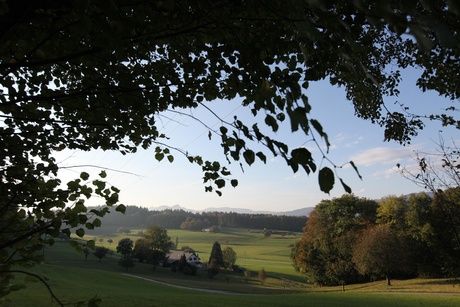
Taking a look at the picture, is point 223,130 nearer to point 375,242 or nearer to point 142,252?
point 375,242

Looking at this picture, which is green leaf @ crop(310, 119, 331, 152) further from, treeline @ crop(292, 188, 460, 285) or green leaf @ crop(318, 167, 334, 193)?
treeline @ crop(292, 188, 460, 285)

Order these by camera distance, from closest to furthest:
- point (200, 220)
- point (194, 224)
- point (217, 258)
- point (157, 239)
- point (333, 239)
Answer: point (333, 239) < point (157, 239) < point (217, 258) < point (194, 224) < point (200, 220)

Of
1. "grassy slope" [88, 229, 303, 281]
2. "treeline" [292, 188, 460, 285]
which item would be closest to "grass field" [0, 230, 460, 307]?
"grassy slope" [88, 229, 303, 281]

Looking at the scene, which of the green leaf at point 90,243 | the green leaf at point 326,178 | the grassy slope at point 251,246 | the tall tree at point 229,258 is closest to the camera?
the green leaf at point 326,178

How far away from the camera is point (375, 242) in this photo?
5269 centimetres

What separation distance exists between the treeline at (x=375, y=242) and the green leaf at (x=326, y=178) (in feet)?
169

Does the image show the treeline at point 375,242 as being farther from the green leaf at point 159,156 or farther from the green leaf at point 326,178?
the green leaf at point 326,178

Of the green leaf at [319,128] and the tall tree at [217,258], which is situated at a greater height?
the green leaf at [319,128]

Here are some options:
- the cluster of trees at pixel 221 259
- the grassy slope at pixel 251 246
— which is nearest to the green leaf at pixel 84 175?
the grassy slope at pixel 251 246

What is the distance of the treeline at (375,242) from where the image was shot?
52688 millimetres

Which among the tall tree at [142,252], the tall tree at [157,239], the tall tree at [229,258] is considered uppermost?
the tall tree at [157,239]

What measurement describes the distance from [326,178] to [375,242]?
2190 inches

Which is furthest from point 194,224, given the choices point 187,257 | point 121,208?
point 121,208

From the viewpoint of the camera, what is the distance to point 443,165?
6.08 metres
